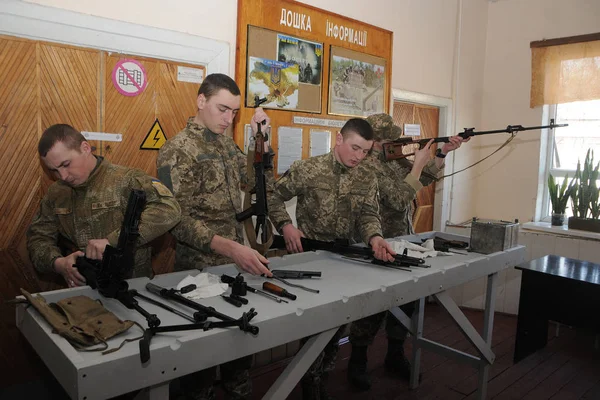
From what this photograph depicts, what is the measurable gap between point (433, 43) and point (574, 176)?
2006mm

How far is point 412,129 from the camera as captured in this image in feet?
16.0

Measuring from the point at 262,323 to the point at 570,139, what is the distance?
4761 millimetres

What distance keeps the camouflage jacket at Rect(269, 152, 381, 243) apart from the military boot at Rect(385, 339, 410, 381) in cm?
103

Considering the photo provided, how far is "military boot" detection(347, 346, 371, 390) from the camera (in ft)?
10.3

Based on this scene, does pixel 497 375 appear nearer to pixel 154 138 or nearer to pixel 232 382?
pixel 232 382

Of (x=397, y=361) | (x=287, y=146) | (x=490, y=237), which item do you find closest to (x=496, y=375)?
(x=397, y=361)

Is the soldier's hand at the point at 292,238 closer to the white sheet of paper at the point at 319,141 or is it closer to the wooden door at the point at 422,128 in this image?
the white sheet of paper at the point at 319,141

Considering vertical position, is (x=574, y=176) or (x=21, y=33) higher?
(x=21, y=33)

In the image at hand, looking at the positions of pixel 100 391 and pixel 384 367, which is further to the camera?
pixel 384 367

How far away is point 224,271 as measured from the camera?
216 cm

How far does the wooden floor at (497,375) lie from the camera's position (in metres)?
3.14

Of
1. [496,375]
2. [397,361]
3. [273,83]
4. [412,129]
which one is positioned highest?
[273,83]

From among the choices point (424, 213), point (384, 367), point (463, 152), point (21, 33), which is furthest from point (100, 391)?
point (463, 152)

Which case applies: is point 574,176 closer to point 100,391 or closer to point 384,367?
point 384,367
